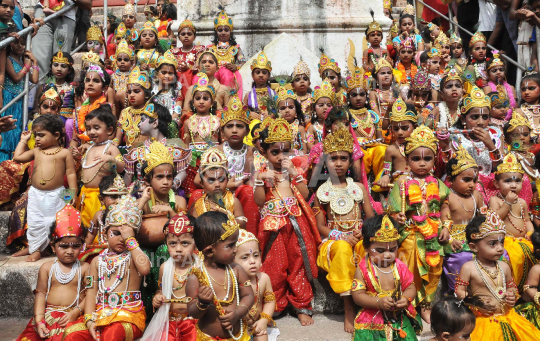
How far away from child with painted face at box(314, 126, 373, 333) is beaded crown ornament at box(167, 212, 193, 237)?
1.23 metres

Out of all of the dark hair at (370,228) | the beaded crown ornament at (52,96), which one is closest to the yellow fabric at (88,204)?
the beaded crown ornament at (52,96)

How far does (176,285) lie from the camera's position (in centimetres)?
411

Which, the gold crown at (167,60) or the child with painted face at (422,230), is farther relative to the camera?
the gold crown at (167,60)

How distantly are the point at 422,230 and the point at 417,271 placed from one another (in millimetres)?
339

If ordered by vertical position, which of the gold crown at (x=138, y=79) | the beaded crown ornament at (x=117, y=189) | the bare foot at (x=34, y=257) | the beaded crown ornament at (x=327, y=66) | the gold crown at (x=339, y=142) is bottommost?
the bare foot at (x=34, y=257)

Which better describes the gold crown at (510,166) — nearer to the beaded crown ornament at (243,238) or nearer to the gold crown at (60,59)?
the beaded crown ornament at (243,238)

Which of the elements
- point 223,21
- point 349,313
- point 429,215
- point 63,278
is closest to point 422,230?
point 429,215

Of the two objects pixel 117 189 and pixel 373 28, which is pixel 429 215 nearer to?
pixel 117 189

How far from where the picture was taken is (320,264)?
4.70m

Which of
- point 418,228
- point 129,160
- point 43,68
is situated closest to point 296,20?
point 43,68

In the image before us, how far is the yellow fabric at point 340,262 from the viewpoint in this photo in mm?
4426

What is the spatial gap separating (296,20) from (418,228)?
547 cm

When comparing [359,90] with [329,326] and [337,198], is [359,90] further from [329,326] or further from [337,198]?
[329,326]

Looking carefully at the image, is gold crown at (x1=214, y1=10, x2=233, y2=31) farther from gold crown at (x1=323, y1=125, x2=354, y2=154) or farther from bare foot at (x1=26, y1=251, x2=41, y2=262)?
bare foot at (x1=26, y1=251, x2=41, y2=262)
